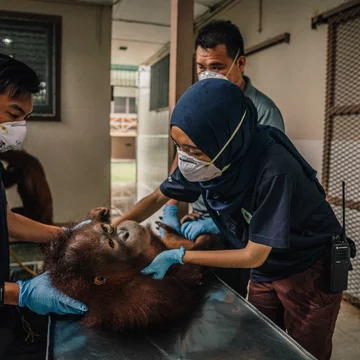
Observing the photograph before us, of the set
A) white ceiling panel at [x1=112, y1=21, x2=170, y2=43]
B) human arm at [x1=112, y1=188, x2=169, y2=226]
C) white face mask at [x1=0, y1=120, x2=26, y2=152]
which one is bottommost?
human arm at [x1=112, y1=188, x2=169, y2=226]

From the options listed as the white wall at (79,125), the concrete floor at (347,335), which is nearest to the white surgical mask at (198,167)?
the concrete floor at (347,335)

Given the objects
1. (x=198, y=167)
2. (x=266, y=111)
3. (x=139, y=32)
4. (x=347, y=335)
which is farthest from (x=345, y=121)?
(x=139, y=32)

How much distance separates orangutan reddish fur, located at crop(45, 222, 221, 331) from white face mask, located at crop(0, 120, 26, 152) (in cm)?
42

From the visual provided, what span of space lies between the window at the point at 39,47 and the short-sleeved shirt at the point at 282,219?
3206 mm

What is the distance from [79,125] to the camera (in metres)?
4.18

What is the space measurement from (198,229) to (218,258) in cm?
45

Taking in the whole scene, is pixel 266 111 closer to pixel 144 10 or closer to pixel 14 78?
pixel 14 78

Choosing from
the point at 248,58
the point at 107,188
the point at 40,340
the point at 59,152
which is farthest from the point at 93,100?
the point at 40,340

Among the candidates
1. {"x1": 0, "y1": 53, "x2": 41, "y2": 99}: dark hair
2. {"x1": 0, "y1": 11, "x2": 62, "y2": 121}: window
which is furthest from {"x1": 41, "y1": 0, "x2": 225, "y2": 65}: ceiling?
{"x1": 0, "y1": 53, "x2": 41, "y2": 99}: dark hair

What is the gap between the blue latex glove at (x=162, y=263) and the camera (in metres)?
1.24

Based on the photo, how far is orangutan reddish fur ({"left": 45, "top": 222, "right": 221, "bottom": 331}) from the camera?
110 centimetres

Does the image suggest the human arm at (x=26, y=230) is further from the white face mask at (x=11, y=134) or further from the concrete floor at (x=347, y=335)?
the concrete floor at (x=347, y=335)

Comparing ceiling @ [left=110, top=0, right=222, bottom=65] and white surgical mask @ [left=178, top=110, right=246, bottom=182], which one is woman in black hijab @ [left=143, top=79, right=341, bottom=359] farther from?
ceiling @ [left=110, top=0, right=222, bottom=65]

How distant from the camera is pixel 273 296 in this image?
137 cm
